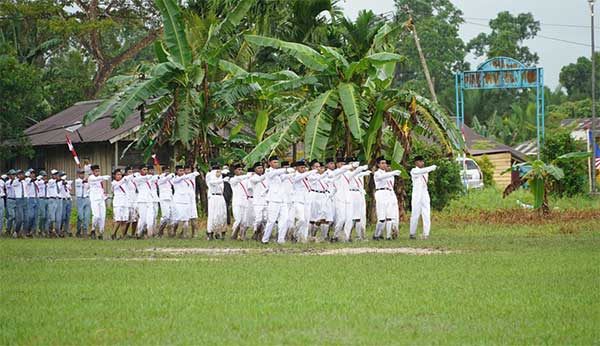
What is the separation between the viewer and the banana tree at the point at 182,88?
23016 mm

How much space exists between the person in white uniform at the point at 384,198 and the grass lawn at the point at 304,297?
298cm

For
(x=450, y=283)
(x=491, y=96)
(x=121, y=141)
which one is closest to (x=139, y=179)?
(x=121, y=141)

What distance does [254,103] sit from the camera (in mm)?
25828

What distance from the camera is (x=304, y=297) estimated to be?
1131cm

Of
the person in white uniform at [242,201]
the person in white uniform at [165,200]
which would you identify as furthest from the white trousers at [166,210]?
the person in white uniform at [242,201]

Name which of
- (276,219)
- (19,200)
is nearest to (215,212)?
(276,219)

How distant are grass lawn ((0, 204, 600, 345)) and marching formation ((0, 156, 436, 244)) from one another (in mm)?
2514

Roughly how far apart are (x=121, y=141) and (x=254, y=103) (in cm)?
759

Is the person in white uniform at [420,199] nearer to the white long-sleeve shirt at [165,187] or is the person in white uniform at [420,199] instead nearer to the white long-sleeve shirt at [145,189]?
the white long-sleeve shirt at [165,187]

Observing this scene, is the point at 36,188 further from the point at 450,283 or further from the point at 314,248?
the point at 450,283

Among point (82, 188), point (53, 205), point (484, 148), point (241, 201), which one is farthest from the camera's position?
point (484, 148)

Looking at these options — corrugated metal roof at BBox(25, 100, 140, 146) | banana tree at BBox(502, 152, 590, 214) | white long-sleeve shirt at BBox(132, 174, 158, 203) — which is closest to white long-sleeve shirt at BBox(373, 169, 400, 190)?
white long-sleeve shirt at BBox(132, 174, 158, 203)

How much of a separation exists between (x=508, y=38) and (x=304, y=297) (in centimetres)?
5879

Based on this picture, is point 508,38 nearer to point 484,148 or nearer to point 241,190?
point 484,148
